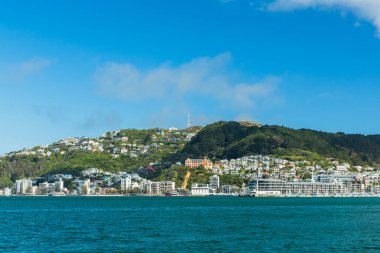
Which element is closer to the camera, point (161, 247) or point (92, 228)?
point (161, 247)

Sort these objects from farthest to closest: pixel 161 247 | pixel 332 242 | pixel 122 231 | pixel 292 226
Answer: pixel 292 226, pixel 122 231, pixel 332 242, pixel 161 247

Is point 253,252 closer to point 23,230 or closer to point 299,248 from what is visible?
point 299,248

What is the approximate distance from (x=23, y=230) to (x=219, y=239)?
2319 centimetres

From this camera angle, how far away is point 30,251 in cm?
4431

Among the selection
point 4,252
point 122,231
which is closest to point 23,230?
point 122,231

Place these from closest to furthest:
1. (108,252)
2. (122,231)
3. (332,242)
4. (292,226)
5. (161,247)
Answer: (108,252), (161,247), (332,242), (122,231), (292,226)

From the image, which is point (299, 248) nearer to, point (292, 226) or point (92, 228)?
point (292, 226)

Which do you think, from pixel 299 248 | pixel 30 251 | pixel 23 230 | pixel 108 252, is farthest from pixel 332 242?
pixel 23 230

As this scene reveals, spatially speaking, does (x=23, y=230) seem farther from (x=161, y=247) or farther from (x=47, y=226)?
(x=161, y=247)

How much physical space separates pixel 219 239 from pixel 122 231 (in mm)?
12228

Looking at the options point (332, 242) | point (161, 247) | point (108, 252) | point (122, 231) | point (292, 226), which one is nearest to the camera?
point (108, 252)

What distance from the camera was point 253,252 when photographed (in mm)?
43562

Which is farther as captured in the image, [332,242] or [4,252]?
[332,242]

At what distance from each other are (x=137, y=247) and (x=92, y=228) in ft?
58.9
